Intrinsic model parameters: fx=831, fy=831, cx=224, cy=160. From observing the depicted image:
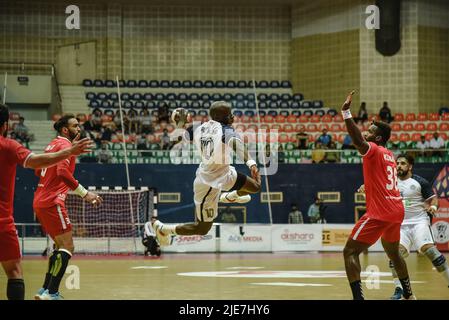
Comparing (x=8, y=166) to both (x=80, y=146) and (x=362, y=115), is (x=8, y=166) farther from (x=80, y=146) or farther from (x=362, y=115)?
(x=362, y=115)

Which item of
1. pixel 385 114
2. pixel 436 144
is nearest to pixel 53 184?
pixel 436 144

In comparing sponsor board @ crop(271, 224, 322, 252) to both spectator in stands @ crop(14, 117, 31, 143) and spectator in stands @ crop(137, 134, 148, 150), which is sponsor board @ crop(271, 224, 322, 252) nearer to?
spectator in stands @ crop(137, 134, 148, 150)

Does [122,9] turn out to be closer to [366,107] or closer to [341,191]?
[366,107]

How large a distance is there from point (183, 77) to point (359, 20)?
9.46 meters

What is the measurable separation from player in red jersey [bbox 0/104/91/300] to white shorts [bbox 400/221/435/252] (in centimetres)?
677

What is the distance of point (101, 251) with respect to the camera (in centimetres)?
2788

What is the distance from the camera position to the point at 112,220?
2895cm

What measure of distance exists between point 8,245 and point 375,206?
4.93 m

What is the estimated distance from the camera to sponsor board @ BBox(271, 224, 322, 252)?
95.1 feet

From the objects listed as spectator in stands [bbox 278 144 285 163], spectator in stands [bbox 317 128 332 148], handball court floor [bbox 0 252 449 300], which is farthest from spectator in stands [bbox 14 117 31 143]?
spectator in stands [bbox 317 128 332 148]

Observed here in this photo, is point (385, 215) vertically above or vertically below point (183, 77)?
below

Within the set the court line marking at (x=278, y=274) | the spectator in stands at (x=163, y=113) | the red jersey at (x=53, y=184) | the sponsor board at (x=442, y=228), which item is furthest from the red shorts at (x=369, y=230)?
the spectator in stands at (x=163, y=113)

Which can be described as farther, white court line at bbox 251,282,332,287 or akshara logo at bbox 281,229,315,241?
akshara logo at bbox 281,229,315,241
